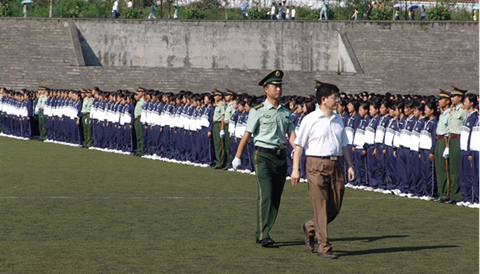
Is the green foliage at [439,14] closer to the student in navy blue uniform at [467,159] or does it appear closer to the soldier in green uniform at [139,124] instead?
the soldier in green uniform at [139,124]

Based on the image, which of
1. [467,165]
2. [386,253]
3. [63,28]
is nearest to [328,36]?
[63,28]

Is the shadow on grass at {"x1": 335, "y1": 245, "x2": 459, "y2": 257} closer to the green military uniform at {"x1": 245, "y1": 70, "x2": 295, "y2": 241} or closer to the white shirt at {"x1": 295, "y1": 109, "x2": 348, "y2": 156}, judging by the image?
the green military uniform at {"x1": 245, "y1": 70, "x2": 295, "y2": 241}

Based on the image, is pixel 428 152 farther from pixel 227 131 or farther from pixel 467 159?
pixel 227 131

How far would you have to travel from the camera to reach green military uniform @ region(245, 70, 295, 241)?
9.43 metres

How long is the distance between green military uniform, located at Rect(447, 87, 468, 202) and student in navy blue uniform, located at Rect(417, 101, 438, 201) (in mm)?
434

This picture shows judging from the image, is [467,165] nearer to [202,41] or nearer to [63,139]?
[63,139]

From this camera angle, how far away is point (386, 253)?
30.0 feet

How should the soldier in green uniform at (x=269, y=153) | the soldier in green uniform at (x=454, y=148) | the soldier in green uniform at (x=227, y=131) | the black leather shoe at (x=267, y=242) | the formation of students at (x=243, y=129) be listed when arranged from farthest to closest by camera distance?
the soldier in green uniform at (x=227, y=131)
the formation of students at (x=243, y=129)
the soldier in green uniform at (x=454, y=148)
the soldier in green uniform at (x=269, y=153)
the black leather shoe at (x=267, y=242)

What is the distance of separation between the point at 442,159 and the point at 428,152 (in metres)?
0.40

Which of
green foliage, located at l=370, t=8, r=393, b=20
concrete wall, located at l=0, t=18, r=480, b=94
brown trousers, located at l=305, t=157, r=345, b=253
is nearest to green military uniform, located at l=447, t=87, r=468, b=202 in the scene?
brown trousers, located at l=305, t=157, r=345, b=253

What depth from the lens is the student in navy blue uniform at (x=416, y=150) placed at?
1432 cm

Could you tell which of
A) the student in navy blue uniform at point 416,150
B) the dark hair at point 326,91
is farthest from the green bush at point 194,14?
the dark hair at point 326,91

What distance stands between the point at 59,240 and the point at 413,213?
17.2 ft

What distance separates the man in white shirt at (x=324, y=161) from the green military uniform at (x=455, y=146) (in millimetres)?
5151
